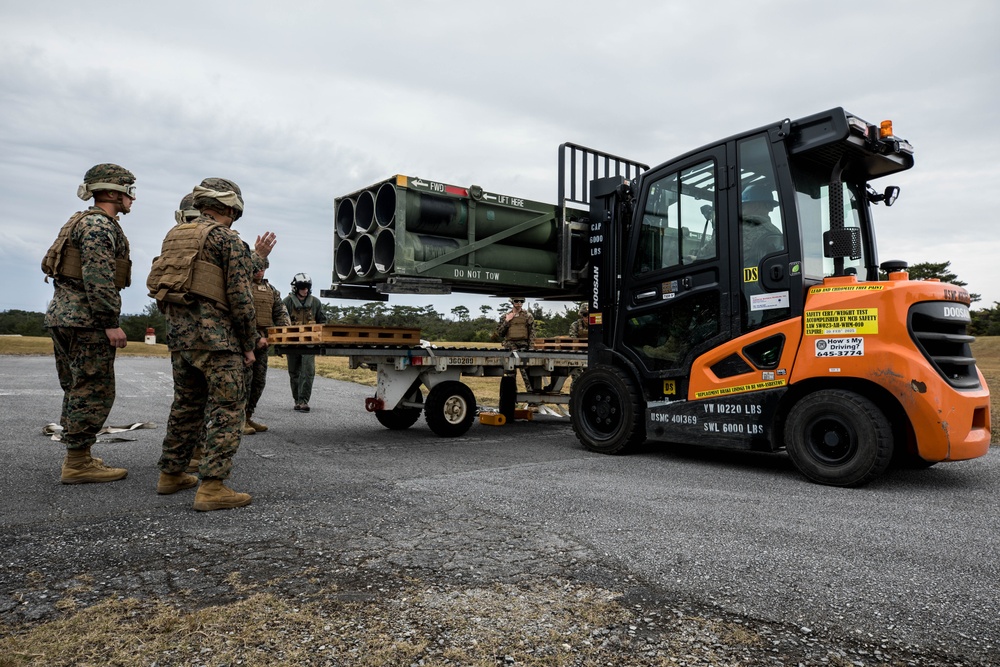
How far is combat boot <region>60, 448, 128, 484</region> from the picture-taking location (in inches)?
187

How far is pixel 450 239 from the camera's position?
7.16m

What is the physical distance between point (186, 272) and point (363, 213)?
308cm

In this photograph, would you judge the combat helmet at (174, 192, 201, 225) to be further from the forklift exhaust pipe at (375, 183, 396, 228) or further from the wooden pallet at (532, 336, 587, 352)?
the wooden pallet at (532, 336, 587, 352)

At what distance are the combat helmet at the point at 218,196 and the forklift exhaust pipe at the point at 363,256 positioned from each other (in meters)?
2.39

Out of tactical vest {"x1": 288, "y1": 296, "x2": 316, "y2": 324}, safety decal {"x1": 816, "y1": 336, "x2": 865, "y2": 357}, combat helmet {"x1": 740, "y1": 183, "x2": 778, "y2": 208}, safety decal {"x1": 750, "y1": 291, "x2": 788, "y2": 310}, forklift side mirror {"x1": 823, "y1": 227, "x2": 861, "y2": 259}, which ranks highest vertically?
combat helmet {"x1": 740, "y1": 183, "x2": 778, "y2": 208}

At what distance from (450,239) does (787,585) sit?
505 cm

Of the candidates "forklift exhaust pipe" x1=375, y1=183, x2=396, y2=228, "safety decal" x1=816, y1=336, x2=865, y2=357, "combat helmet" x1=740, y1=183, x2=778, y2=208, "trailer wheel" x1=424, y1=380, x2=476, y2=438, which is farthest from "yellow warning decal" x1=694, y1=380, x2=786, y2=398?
"forklift exhaust pipe" x1=375, y1=183, x2=396, y2=228

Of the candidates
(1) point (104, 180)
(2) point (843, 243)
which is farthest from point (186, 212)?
(2) point (843, 243)

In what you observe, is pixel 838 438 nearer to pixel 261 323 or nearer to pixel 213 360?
pixel 213 360

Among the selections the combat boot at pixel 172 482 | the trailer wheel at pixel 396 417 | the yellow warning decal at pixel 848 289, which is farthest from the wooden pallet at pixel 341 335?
the yellow warning decal at pixel 848 289

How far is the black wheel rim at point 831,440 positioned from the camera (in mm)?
4945

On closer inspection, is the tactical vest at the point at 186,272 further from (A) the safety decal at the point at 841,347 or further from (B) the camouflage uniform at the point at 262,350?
(A) the safety decal at the point at 841,347

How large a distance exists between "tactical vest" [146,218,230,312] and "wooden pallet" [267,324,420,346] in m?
2.15

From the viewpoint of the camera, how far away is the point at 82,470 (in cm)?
479
